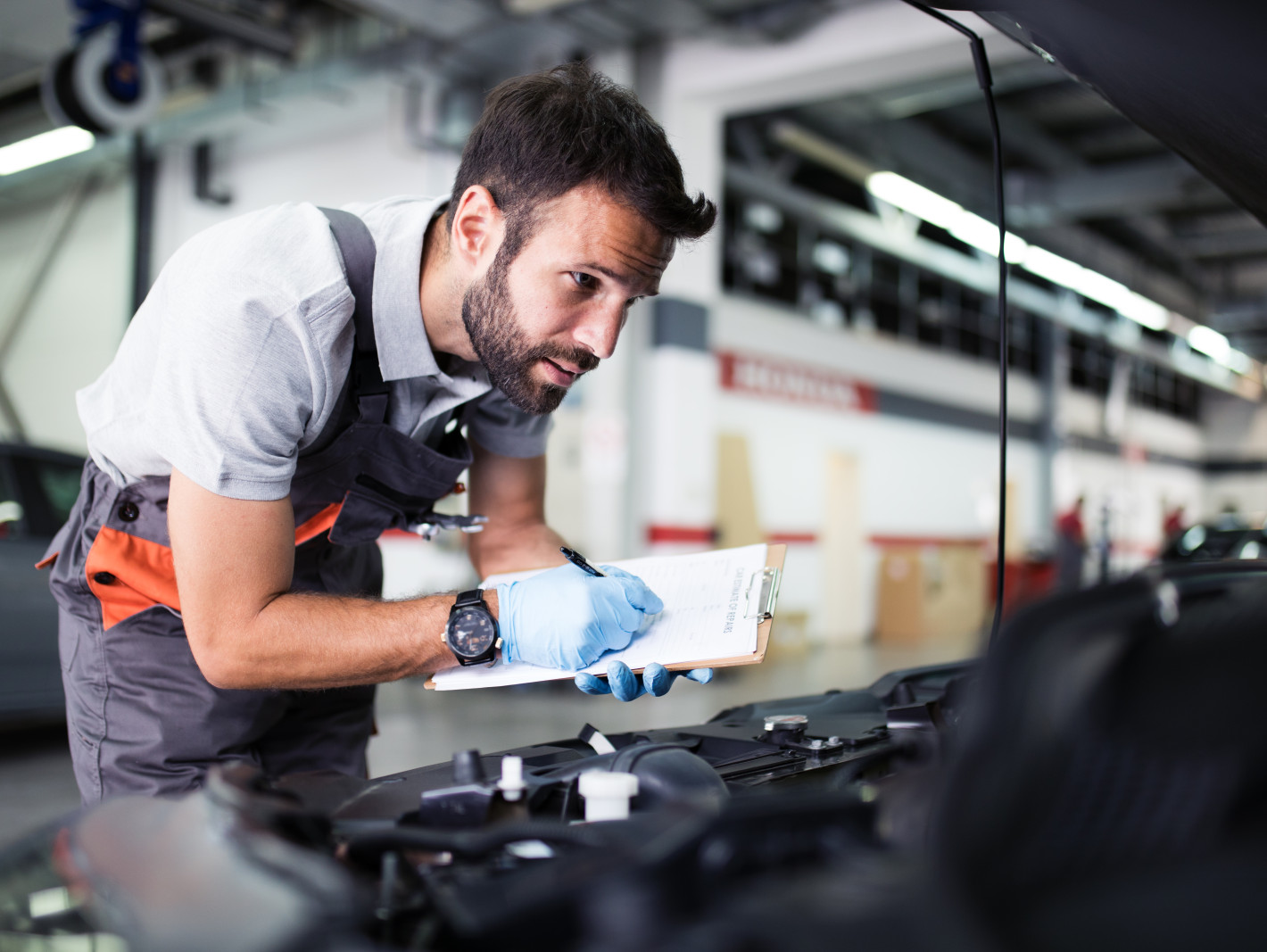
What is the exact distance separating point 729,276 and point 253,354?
8.06 metres

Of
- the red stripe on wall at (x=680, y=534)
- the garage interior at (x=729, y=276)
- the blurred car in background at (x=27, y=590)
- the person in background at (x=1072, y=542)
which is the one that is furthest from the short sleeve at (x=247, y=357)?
the person in background at (x=1072, y=542)

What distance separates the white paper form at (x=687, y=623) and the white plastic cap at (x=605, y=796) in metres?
0.36

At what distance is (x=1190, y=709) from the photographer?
1.77 ft

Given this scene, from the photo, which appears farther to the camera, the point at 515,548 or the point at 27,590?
the point at 27,590

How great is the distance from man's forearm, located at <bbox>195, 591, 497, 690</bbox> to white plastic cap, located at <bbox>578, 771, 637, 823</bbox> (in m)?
0.45

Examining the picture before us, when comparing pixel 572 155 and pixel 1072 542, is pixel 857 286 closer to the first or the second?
pixel 1072 542

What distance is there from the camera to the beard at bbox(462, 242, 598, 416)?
4.02ft

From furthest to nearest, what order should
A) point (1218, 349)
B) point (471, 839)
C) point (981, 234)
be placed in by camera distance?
point (1218, 349) → point (981, 234) → point (471, 839)

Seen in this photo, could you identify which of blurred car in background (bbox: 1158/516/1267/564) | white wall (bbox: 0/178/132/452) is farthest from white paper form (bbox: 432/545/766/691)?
white wall (bbox: 0/178/132/452)

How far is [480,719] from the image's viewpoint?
4766 millimetres

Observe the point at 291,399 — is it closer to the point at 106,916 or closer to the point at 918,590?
the point at 106,916

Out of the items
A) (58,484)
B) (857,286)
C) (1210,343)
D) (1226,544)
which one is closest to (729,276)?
(857,286)

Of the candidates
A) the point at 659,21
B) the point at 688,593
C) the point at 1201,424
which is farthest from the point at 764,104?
the point at 1201,424

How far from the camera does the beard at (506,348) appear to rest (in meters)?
1.23
